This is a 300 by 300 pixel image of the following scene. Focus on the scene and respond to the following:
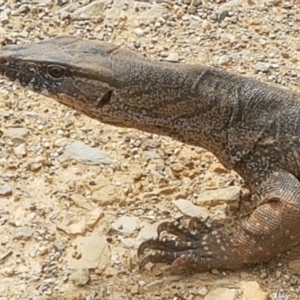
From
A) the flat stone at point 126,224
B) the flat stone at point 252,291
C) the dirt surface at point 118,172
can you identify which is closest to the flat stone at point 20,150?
the dirt surface at point 118,172

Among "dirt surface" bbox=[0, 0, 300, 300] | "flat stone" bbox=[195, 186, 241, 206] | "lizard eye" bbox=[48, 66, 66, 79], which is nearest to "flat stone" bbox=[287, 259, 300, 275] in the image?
"dirt surface" bbox=[0, 0, 300, 300]

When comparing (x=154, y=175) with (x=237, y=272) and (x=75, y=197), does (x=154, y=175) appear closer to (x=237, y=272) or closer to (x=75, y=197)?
(x=75, y=197)

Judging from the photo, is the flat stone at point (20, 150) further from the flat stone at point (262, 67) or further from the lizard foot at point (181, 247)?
the flat stone at point (262, 67)

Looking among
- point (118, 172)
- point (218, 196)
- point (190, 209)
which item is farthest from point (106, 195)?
point (218, 196)

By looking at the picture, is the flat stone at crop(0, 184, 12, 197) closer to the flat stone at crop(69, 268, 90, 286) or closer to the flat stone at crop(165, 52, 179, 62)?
the flat stone at crop(69, 268, 90, 286)

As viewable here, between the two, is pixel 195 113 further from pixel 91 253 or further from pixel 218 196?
pixel 91 253

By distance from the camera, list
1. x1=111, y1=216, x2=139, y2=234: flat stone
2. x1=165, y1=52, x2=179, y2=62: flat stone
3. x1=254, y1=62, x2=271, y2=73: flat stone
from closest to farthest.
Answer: x1=111, y1=216, x2=139, y2=234: flat stone, x1=254, y1=62, x2=271, y2=73: flat stone, x1=165, y1=52, x2=179, y2=62: flat stone
